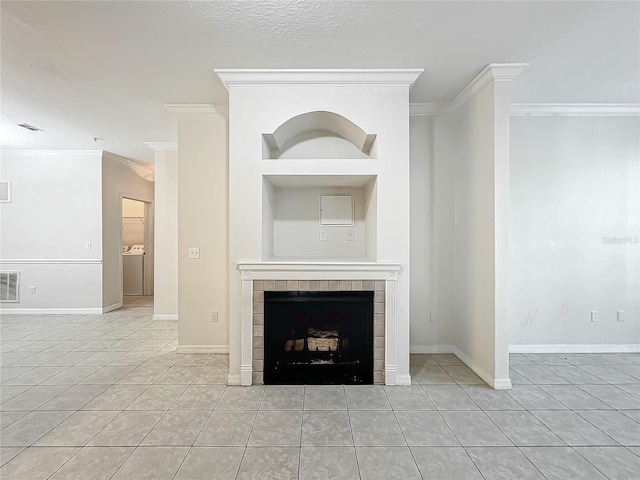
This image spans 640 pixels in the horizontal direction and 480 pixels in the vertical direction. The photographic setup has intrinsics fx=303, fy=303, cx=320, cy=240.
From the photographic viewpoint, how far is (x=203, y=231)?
354cm

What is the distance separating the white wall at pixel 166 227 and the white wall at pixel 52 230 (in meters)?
1.30

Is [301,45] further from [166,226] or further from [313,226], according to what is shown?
[166,226]

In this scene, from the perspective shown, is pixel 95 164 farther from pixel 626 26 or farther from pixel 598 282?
pixel 598 282

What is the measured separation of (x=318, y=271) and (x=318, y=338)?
635mm

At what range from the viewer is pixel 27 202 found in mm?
5148

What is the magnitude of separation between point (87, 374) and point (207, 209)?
200 cm

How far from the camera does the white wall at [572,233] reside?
11.4 ft

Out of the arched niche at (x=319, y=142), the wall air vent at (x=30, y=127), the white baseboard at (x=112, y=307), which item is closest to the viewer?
the arched niche at (x=319, y=142)

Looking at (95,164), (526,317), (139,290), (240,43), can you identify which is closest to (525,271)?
(526,317)

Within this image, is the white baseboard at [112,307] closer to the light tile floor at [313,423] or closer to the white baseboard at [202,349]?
the light tile floor at [313,423]

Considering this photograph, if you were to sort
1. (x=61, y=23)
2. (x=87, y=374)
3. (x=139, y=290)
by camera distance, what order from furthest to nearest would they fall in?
(x=139, y=290) < (x=87, y=374) < (x=61, y=23)

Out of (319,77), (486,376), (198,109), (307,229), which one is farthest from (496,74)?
(198,109)

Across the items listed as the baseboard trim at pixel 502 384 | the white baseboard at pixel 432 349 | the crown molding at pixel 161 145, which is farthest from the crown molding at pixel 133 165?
the baseboard trim at pixel 502 384

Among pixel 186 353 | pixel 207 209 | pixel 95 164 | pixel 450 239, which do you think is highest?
pixel 95 164
